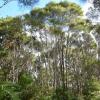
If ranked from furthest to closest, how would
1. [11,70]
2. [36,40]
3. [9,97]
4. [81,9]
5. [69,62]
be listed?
[69,62] < [36,40] < [11,70] < [81,9] < [9,97]

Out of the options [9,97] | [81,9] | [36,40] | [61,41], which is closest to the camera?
[9,97]

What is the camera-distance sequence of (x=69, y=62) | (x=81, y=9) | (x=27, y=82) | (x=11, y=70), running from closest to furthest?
(x=27, y=82)
(x=81, y=9)
(x=11, y=70)
(x=69, y=62)

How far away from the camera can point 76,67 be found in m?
45.8

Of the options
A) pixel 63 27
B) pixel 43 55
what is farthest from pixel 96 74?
pixel 63 27

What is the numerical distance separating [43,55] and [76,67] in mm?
5801

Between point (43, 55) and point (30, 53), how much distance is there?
6.40ft

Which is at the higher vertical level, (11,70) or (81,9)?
(81,9)

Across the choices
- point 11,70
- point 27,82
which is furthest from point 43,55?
point 27,82

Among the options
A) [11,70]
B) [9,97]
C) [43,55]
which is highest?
[43,55]

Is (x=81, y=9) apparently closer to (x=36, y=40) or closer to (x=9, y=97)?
(x=36, y=40)

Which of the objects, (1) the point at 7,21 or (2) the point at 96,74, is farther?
(2) the point at 96,74

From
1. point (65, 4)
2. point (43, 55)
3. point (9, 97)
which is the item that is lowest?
point (9, 97)

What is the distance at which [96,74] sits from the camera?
156ft

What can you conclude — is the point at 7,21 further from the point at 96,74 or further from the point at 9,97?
the point at 9,97
